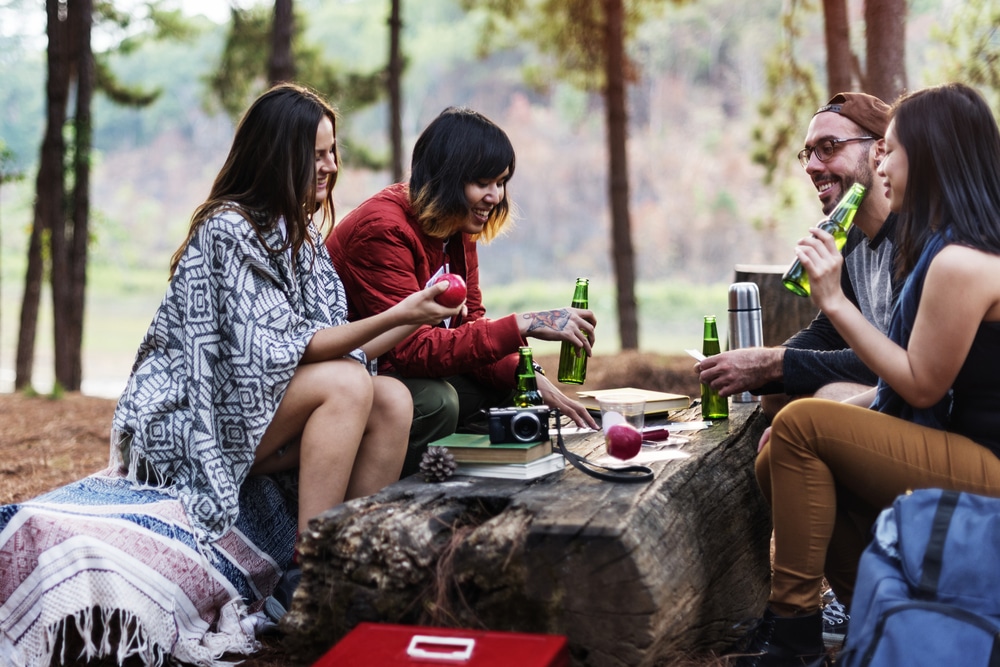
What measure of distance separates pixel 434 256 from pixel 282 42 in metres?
4.07

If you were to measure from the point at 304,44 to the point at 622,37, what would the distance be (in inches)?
141

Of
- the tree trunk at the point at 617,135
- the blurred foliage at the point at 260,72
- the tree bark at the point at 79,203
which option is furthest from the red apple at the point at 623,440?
the blurred foliage at the point at 260,72

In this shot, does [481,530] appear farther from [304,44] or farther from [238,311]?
[304,44]

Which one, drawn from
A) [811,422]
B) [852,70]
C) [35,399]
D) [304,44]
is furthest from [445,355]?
[304,44]

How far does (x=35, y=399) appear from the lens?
7.46m

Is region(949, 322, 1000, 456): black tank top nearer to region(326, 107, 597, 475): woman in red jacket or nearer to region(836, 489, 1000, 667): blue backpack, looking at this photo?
region(836, 489, 1000, 667): blue backpack

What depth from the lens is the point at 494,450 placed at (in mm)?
2521

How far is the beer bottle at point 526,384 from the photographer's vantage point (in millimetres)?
2877

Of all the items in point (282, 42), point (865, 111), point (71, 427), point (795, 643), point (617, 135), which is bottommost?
point (795, 643)

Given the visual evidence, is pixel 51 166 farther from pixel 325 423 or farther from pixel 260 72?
pixel 325 423

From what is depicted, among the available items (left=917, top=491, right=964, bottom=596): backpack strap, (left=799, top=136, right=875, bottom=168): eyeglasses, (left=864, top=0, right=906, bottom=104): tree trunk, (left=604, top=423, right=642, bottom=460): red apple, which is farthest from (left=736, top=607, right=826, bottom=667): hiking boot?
(left=864, top=0, right=906, bottom=104): tree trunk

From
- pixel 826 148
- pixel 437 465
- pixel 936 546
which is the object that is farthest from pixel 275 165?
pixel 936 546

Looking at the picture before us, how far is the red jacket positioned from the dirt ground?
1063mm

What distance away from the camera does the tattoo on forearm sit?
120 inches
